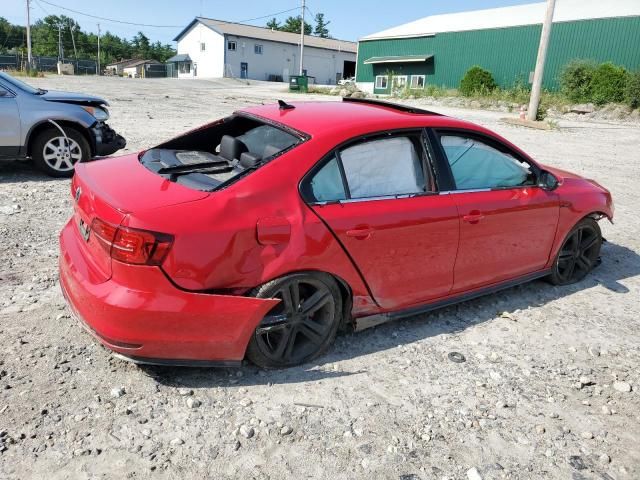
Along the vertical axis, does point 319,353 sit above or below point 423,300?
below

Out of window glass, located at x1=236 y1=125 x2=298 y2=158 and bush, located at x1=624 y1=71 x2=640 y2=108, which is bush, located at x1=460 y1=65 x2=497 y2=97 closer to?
bush, located at x1=624 y1=71 x2=640 y2=108

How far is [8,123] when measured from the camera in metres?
6.98

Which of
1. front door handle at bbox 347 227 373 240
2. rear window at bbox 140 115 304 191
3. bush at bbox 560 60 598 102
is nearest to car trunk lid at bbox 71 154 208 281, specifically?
rear window at bbox 140 115 304 191

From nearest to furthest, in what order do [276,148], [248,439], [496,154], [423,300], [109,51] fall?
[248,439]
[276,148]
[423,300]
[496,154]
[109,51]

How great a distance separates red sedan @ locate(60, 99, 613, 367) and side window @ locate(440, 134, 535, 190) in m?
0.01

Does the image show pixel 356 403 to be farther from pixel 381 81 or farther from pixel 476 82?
pixel 381 81

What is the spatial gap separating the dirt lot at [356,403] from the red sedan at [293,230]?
254 millimetres

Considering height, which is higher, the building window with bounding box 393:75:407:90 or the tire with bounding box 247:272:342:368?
the building window with bounding box 393:75:407:90

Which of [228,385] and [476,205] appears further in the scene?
[476,205]

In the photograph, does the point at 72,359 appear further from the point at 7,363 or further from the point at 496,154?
the point at 496,154

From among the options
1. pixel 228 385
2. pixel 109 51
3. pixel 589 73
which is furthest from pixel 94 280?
pixel 109 51

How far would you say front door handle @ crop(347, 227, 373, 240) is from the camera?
317 centimetres

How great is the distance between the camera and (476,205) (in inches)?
148

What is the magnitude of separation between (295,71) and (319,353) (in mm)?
68320
